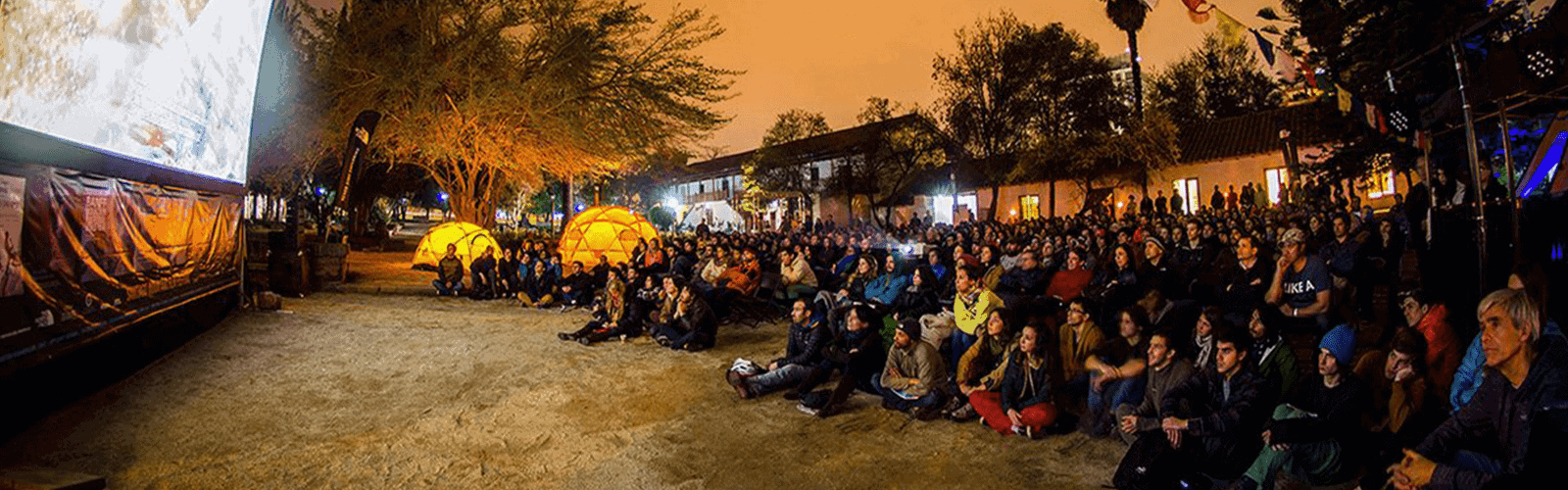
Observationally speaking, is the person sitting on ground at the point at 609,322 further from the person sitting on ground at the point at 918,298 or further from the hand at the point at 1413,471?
the hand at the point at 1413,471

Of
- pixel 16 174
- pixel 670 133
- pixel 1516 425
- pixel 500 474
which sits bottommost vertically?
pixel 500 474

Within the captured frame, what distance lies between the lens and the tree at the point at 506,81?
17.5 metres

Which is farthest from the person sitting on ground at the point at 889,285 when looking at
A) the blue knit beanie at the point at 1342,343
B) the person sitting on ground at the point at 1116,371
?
the blue knit beanie at the point at 1342,343

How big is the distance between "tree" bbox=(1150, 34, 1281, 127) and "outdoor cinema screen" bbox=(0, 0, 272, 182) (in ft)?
133

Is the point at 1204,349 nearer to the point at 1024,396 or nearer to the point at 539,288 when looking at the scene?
the point at 1024,396

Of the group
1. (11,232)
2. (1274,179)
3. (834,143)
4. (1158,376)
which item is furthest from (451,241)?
(834,143)

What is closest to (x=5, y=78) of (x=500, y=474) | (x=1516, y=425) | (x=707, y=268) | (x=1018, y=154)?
(x=500, y=474)

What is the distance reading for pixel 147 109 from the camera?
7.01 m

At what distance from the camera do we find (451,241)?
722 inches

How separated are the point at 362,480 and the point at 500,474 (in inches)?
34.6

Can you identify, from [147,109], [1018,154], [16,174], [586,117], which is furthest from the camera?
[1018,154]

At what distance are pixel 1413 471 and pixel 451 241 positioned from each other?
61.2 feet

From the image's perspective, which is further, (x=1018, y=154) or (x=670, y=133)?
(x=1018, y=154)

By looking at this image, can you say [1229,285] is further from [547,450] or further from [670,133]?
[670,133]
